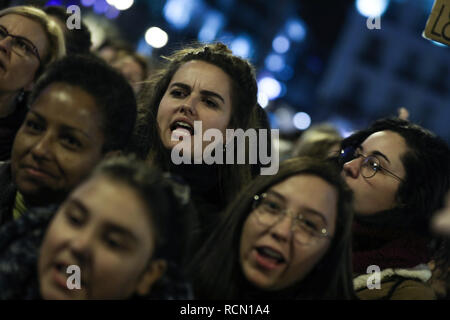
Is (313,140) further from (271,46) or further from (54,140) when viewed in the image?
(271,46)

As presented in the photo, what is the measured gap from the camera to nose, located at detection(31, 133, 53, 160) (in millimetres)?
2152

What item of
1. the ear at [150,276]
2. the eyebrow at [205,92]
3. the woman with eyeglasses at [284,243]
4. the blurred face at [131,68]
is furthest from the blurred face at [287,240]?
the blurred face at [131,68]

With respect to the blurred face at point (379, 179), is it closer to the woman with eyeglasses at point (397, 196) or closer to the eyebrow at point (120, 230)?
the woman with eyeglasses at point (397, 196)

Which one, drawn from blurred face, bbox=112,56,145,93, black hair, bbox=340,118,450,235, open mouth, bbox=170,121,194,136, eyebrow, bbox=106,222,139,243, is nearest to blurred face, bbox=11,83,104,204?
eyebrow, bbox=106,222,139,243

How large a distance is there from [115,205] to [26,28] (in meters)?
1.87

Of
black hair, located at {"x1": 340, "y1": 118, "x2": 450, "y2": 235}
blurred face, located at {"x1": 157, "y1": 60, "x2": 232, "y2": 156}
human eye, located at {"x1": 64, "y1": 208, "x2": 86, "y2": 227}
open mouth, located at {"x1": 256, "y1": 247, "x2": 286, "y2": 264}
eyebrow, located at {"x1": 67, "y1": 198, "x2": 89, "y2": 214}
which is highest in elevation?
blurred face, located at {"x1": 157, "y1": 60, "x2": 232, "y2": 156}

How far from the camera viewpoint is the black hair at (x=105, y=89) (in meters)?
2.34

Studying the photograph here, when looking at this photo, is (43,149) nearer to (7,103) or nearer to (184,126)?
(184,126)

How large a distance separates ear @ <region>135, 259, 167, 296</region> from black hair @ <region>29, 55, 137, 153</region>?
0.66 meters

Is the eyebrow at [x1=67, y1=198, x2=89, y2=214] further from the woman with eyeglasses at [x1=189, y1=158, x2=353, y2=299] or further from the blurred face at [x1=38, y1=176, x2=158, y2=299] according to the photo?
the woman with eyeglasses at [x1=189, y1=158, x2=353, y2=299]

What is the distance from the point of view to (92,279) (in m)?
1.81

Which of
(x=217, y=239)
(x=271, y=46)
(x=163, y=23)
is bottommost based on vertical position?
(x=217, y=239)
